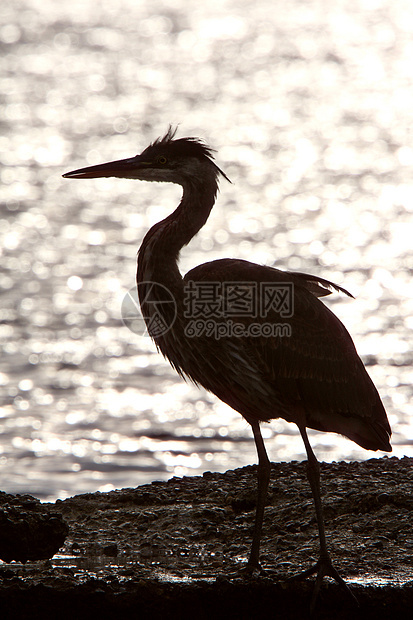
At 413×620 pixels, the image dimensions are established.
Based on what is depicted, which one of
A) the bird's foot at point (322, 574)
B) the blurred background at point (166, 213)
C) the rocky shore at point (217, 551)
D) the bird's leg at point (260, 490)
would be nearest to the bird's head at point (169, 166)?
the bird's leg at point (260, 490)

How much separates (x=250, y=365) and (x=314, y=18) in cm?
6797

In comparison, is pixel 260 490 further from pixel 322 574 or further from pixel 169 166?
pixel 169 166

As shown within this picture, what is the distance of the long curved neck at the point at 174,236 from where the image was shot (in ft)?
24.0

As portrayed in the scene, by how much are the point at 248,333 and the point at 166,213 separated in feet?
63.6

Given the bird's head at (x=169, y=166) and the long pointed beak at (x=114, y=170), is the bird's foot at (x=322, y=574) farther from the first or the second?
the long pointed beak at (x=114, y=170)

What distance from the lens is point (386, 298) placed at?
20.5 meters

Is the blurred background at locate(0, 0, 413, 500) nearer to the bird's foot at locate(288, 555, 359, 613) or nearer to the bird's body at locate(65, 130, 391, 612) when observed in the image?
the bird's body at locate(65, 130, 391, 612)

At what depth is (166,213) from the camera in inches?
1033

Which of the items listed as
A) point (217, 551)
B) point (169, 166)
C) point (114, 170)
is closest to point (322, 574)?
point (217, 551)

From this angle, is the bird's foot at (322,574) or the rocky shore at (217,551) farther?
the bird's foot at (322,574)

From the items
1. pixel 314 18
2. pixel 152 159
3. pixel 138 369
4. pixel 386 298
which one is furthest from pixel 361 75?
pixel 152 159

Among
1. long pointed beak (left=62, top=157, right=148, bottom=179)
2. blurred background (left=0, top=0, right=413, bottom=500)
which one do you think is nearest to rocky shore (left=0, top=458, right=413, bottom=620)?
long pointed beak (left=62, top=157, right=148, bottom=179)

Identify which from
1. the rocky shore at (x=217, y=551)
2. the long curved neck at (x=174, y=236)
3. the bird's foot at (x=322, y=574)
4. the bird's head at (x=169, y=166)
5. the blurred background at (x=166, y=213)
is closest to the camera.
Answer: the rocky shore at (x=217, y=551)

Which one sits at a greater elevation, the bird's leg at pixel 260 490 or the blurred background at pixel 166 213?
the blurred background at pixel 166 213
